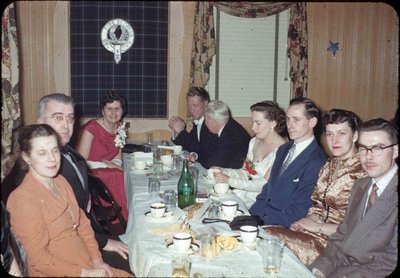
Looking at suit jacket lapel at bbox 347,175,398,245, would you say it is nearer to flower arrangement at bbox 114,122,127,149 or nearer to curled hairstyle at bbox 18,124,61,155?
curled hairstyle at bbox 18,124,61,155

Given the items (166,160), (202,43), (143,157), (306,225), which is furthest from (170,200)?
(202,43)

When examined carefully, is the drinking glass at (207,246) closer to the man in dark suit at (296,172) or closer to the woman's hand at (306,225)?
the woman's hand at (306,225)

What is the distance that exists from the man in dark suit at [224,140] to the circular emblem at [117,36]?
2.12 meters

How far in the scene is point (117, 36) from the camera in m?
5.90

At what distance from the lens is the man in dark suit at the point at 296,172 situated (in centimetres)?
304

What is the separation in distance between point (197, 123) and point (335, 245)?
105 inches

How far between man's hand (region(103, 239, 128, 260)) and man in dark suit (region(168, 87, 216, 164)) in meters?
1.85

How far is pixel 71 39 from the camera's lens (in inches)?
230

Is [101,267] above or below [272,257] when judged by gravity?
below

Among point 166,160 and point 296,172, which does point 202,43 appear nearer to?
point 166,160

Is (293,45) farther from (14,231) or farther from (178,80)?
(14,231)

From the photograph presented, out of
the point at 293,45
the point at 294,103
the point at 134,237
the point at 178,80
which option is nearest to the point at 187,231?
the point at 134,237

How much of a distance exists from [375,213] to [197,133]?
9.12 ft

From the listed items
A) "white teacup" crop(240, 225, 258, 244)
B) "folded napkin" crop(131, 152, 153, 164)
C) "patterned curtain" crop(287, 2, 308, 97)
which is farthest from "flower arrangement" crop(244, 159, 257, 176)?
"patterned curtain" crop(287, 2, 308, 97)
